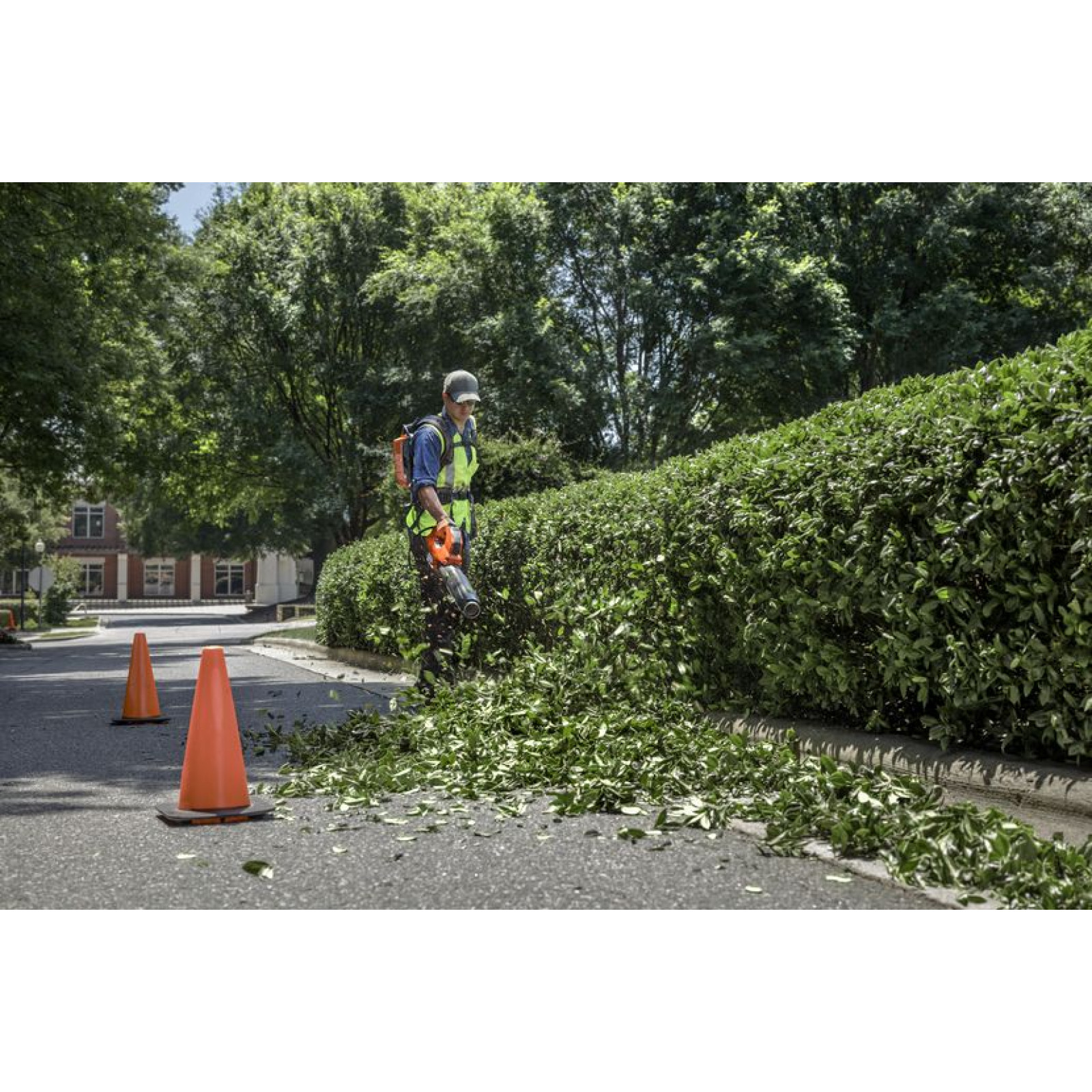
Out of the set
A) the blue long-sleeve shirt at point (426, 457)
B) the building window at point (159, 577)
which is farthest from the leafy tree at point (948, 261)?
the building window at point (159, 577)

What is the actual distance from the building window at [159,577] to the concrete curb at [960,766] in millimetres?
84848

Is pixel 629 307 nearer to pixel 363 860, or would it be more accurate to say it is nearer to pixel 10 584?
pixel 363 860

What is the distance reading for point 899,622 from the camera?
5.57 m

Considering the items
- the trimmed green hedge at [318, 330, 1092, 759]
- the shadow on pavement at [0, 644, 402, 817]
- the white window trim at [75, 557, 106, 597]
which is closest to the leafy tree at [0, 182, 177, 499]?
the shadow on pavement at [0, 644, 402, 817]

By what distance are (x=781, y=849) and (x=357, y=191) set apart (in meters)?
30.5

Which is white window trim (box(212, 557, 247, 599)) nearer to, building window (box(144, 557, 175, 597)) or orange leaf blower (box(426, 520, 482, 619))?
building window (box(144, 557, 175, 597))

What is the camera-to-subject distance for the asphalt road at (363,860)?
14.1 feet

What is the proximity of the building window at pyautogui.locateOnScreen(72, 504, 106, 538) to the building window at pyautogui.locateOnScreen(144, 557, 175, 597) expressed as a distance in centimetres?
437

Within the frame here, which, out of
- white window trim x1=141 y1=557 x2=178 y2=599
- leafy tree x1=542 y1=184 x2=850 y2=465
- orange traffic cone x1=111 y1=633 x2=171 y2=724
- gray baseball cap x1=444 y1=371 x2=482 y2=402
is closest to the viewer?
gray baseball cap x1=444 y1=371 x2=482 y2=402

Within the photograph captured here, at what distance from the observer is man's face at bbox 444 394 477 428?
8.98 meters

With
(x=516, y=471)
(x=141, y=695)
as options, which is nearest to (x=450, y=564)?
(x=141, y=695)

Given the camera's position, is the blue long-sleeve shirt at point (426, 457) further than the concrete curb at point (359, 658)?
No

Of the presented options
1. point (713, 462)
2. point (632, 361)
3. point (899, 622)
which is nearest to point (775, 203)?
point (632, 361)

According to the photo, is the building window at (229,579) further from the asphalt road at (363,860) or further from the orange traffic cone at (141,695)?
the asphalt road at (363,860)
